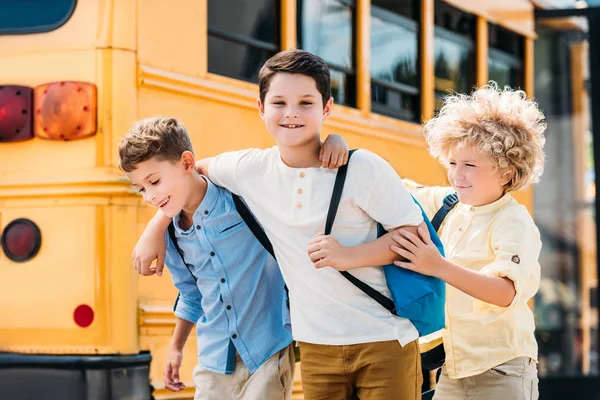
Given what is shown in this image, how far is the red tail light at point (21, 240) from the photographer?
2.72 m

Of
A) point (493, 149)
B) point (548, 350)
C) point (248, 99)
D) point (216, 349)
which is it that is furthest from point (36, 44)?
point (548, 350)

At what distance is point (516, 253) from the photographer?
2.10 metres

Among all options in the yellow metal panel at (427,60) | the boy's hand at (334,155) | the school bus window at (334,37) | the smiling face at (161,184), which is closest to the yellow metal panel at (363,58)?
the school bus window at (334,37)

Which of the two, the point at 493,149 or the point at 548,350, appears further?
the point at 548,350

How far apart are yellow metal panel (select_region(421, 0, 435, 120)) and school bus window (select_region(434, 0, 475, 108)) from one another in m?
0.08

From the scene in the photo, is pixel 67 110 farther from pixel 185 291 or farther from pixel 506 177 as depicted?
pixel 506 177

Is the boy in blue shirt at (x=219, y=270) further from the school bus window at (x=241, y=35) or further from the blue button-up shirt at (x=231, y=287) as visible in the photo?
the school bus window at (x=241, y=35)

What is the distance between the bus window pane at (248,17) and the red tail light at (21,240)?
77 centimetres

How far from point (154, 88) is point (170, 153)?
1.81 ft

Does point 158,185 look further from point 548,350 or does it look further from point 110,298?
point 548,350

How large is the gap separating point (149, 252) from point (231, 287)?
8.1 inches

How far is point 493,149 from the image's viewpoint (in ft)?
7.15

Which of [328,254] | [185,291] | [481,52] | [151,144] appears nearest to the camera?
[328,254]

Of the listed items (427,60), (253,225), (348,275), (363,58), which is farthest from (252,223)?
(427,60)
